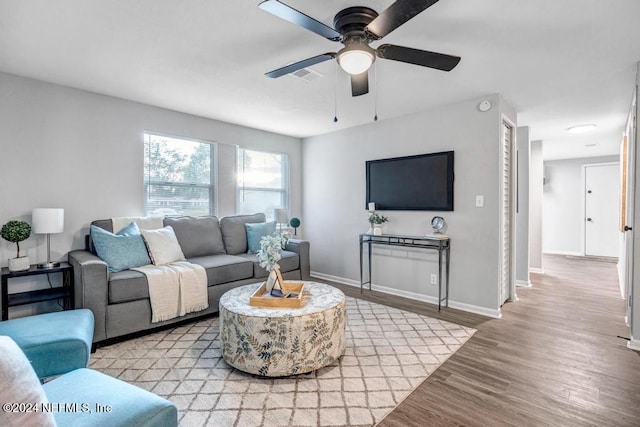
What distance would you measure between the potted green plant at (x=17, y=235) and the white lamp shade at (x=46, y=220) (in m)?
0.08

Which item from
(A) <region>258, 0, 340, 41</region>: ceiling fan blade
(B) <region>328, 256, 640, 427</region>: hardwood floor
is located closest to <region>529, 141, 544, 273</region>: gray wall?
(B) <region>328, 256, 640, 427</region>: hardwood floor

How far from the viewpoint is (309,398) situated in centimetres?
197

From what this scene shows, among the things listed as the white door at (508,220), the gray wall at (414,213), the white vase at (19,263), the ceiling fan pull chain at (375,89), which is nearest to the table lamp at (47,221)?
the white vase at (19,263)

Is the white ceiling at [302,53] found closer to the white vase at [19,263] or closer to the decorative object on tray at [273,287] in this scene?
the decorative object on tray at [273,287]

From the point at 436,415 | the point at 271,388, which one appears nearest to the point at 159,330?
the point at 271,388

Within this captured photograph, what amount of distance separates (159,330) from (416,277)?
9.81 ft

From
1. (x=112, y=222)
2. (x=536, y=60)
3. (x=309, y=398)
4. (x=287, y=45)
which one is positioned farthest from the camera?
(x=112, y=222)

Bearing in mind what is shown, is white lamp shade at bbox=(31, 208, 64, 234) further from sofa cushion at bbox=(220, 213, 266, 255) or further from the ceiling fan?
the ceiling fan

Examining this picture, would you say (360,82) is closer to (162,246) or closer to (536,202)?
(162,246)

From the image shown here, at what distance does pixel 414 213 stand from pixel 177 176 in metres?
3.12

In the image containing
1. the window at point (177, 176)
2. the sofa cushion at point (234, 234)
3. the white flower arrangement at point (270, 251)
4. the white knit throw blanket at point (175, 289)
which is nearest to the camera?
the white flower arrangement at point (270, 251)

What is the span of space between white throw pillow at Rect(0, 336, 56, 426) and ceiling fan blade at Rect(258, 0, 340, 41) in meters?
1.59

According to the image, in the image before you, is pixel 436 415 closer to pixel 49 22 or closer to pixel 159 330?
pixel 159 330

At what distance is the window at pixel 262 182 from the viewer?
4.82m
